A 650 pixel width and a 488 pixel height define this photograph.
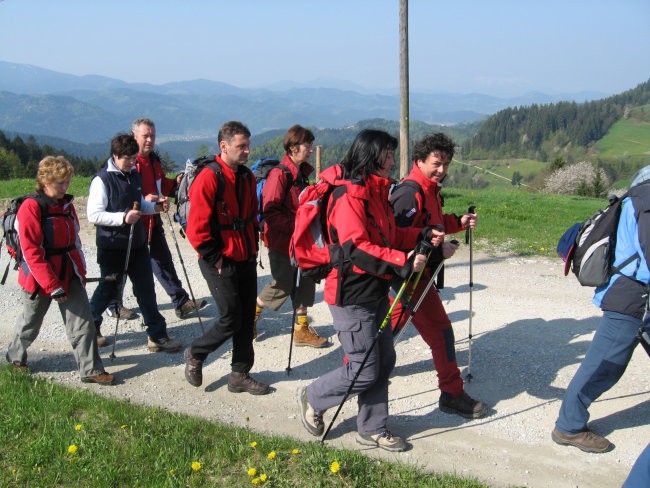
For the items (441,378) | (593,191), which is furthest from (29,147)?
(441,378)

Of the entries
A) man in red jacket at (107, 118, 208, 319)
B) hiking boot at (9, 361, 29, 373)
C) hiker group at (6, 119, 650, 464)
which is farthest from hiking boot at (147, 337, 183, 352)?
hiking boot at (9, 361, 29, 373)

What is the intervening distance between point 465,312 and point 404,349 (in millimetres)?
1527

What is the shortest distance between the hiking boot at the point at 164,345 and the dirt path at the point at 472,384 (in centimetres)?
10

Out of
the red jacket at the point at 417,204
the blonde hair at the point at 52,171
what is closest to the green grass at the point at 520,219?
the red jacket at the point at 417,204

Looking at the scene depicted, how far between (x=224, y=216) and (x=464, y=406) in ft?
8.60

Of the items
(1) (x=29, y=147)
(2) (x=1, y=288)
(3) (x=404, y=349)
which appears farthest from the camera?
(1) (x=29, y=147)

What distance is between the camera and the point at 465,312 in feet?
24.9

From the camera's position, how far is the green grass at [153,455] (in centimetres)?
381

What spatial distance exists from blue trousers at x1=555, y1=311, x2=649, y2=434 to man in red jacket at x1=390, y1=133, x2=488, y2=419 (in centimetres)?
77

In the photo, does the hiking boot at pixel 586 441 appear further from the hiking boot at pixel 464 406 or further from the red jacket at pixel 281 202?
the red jacket at pixel 281 202

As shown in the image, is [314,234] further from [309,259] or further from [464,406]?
[464,406]

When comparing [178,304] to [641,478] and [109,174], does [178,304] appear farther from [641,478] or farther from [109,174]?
[641,478]

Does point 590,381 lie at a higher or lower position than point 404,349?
higher

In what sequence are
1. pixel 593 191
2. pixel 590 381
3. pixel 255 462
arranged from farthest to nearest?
1. pixel 593 191
2. pixel 590 381
3. pixel 255 462
